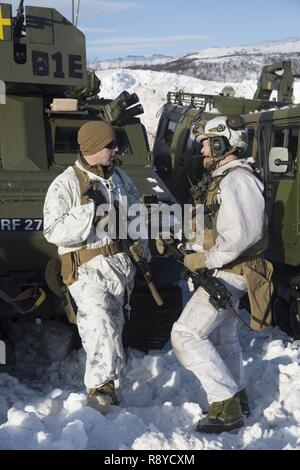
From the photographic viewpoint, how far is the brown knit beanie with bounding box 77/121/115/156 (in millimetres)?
4055

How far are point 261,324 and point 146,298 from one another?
1.32m

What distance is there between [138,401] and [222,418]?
0.73 m

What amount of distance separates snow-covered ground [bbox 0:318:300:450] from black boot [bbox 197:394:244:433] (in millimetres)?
65

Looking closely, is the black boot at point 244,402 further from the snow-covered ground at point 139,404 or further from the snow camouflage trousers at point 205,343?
the snow camouflage trousers at point 205,343

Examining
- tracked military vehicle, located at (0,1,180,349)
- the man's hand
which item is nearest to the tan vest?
the man's hand

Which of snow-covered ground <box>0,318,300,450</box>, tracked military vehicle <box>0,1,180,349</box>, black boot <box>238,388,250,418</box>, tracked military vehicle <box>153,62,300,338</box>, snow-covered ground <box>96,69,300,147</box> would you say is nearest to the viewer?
snow-covered ground <box>0,318,300,450</box>

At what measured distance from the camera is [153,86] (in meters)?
28.4

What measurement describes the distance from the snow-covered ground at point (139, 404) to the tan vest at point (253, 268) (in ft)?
2.03

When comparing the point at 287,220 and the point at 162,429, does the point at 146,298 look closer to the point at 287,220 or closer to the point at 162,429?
the point at 162,429

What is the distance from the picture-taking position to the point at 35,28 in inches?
244

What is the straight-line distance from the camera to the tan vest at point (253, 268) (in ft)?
13.2

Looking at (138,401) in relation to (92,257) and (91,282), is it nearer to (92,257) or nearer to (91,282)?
(91,282)

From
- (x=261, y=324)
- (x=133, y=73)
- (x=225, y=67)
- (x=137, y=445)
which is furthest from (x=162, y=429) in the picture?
(x=225, y=67)

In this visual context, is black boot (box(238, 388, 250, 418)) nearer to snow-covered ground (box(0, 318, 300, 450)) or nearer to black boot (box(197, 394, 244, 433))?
snow-covered ground (box(0, 318, 300, 450))
